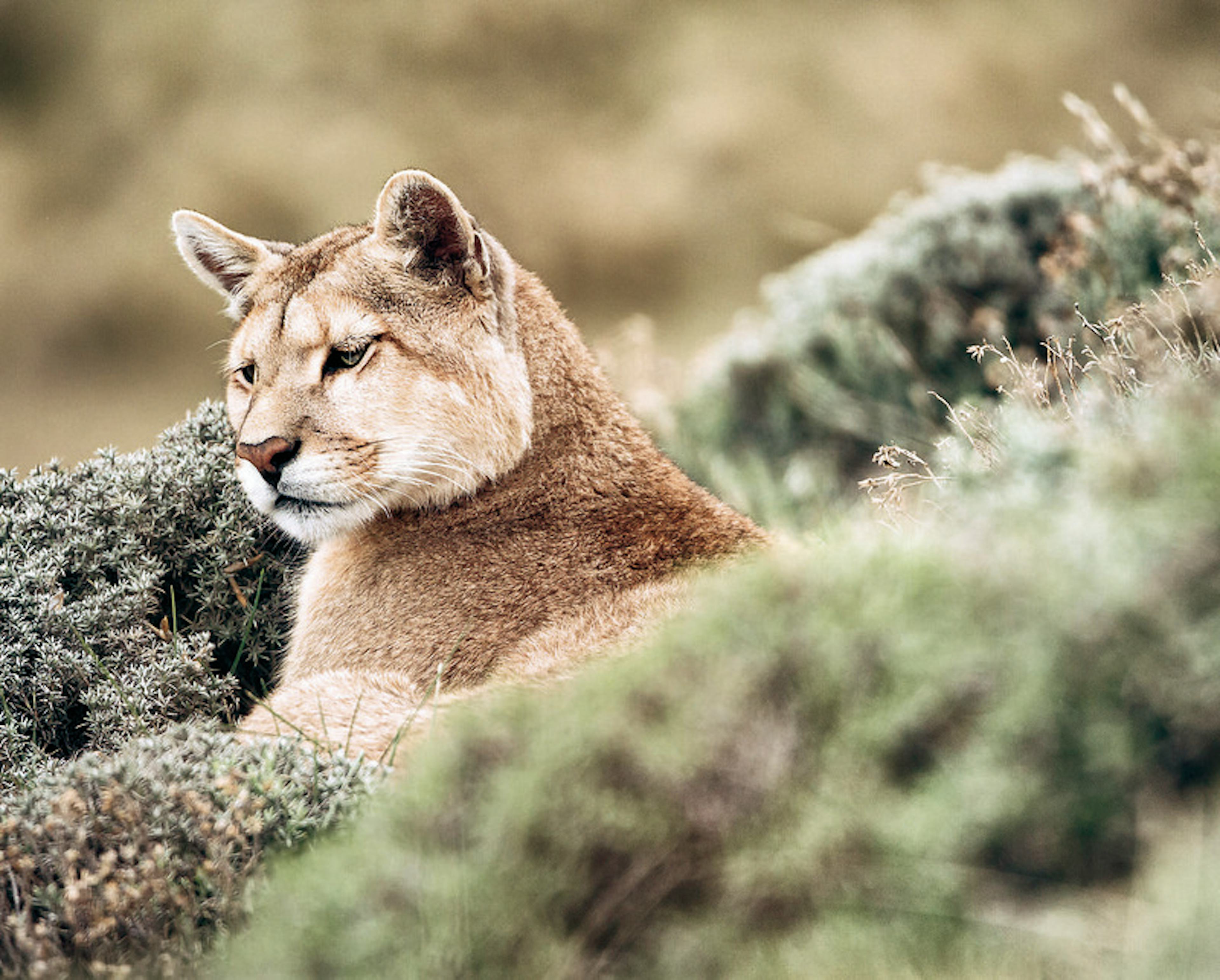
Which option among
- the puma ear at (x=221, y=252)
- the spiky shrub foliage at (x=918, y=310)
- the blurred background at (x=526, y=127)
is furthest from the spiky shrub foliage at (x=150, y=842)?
the blurred background at (x=526, y=127)

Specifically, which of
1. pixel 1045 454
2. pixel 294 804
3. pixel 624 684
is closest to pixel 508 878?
pixel 624 684

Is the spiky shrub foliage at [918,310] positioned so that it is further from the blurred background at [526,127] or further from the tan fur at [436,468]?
the blurred background at [526,127]

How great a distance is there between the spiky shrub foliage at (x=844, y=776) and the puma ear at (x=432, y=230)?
7.28 feet

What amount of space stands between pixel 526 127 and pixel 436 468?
13.9 m

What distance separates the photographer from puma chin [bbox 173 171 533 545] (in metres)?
4.27

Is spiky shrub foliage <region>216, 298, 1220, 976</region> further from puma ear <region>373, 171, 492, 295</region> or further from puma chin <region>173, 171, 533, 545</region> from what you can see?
puma ear <region>373, 171, 492, 295</region>

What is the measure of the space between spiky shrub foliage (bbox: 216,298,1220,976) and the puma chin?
1.85m

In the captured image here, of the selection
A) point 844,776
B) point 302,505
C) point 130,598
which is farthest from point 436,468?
point 844,776

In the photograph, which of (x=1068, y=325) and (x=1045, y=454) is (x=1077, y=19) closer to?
(x=1068, y=325)

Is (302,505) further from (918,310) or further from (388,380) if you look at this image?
(918,310)

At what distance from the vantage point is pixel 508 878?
237 centimetres

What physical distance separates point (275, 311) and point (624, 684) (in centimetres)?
255

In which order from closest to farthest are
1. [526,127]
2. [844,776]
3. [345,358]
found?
1. [844,776]
2. [345,358]
3. [526,127]

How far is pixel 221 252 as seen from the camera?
198 inches
